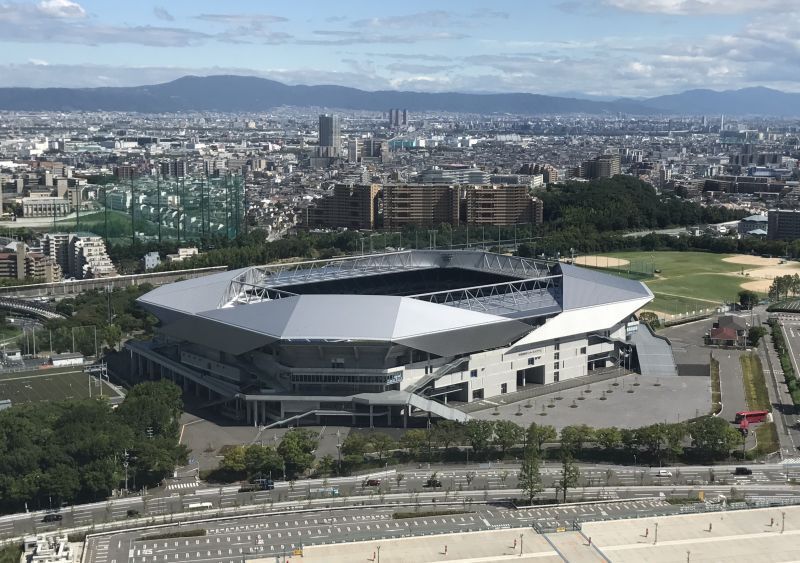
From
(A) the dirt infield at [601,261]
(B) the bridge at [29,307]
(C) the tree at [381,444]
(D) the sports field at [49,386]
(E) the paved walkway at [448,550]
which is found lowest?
(B) the bridge at [29,307]

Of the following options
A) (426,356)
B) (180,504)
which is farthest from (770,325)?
(180,504)

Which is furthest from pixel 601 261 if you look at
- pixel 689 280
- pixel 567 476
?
pixel 567 476

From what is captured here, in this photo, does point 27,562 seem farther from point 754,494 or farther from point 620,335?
point 620,335

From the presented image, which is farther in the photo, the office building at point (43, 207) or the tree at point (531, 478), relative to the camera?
the office building at point (43, 207)

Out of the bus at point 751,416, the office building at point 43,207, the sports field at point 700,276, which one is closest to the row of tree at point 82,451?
the bus at point 751,416

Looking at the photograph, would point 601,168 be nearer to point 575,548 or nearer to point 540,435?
point 540,435

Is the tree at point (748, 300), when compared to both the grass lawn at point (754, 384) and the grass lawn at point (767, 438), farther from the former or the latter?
the grass lawn at point (767, 438)

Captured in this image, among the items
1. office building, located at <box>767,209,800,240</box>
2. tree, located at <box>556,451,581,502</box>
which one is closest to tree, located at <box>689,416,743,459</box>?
tree, located at <box>556,451,581,502</box>

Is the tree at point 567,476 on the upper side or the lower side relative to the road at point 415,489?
upper
